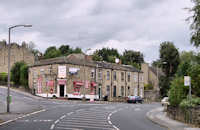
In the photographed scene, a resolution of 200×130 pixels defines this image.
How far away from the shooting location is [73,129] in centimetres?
1638

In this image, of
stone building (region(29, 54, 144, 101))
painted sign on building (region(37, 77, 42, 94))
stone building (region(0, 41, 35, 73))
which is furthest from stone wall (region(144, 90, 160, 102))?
stone building (region(0, 41, 35, 73))

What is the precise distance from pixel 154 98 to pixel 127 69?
36.1ft

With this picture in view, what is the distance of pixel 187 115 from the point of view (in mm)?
20609

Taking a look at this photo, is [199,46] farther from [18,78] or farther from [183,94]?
[18,78]

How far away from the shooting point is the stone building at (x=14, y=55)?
82.9 meters

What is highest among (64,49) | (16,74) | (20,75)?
(64,49)

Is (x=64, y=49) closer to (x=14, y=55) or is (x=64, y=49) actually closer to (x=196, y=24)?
(x=14, y=55)

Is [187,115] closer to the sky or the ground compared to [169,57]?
closer to the ground

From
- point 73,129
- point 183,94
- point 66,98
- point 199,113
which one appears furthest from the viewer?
point 66,98

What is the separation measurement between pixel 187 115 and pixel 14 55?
70.4m

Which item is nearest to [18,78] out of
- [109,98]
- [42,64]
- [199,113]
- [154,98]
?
[42,64]

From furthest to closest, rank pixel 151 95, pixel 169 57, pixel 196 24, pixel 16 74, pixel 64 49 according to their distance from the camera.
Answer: pixel 64 49
pixel 169 57
pixel 151 95
pixel 16 74
pixel 196 24

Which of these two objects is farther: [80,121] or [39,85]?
[39,85]

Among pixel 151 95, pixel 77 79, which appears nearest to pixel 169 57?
pixel 151 95
